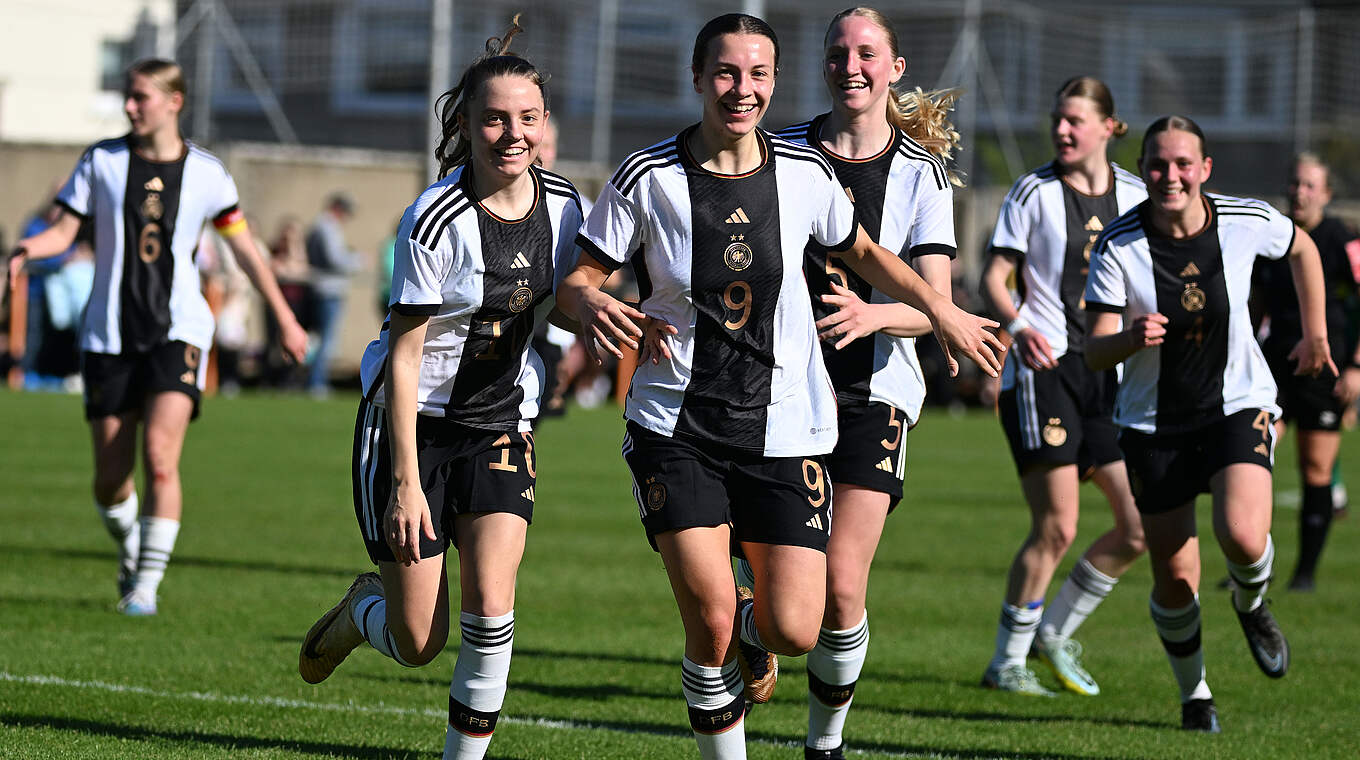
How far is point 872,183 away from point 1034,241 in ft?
6.55

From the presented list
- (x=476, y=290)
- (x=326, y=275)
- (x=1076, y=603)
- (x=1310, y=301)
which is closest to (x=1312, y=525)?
(x=1076, y=603)

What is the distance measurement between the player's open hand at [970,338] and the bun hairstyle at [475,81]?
50.9 inches

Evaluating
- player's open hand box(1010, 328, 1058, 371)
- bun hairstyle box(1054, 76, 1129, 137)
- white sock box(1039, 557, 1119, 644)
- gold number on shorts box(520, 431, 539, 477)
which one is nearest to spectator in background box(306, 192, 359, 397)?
bun hairstyle box(1054, 76, 1129, 137)

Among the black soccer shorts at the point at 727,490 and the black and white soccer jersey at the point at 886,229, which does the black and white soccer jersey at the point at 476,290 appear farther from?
the black and white soccer jersey at the point at 886,229

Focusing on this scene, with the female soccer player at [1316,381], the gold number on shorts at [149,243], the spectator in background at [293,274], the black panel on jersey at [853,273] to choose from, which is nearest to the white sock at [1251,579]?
the black panel on jersey at [853,273]

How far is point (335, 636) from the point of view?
5605mm

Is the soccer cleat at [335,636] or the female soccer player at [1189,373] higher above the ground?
the female soccer player at [1189,373]

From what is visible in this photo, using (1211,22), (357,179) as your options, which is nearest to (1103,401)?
(357,179)

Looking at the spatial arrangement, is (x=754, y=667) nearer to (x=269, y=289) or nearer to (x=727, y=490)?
(x=727, y=490)

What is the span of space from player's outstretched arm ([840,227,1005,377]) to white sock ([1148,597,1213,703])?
1.85 m

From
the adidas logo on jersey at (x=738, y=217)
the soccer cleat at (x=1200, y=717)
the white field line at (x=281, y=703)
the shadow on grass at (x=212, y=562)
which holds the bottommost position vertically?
the shadow on grass at (x=212, y=562)

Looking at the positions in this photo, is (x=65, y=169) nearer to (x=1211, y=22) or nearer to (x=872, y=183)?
(x=1211, y=22)

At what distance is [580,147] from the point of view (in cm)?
2752

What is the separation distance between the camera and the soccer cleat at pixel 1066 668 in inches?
284
